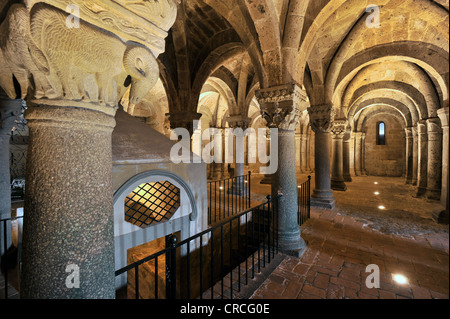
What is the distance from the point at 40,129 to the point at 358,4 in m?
6.09

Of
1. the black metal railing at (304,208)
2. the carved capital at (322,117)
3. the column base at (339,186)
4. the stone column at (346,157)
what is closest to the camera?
the black metal railing at (304,208)

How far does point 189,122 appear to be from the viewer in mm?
7051

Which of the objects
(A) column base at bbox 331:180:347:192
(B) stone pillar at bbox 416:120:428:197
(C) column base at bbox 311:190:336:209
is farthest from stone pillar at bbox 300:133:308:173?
(C) column base at bbox 311:190:336:209

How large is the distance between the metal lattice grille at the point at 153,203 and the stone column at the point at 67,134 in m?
2.19

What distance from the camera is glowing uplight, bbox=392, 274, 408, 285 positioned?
2672 mm

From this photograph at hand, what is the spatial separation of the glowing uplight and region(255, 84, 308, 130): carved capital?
2.69 metres

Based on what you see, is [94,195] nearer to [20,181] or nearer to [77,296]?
[77,296]

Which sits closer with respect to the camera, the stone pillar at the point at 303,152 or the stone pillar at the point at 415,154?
the stone pillar at the point at 415,154

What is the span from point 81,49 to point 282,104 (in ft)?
Result: 10.9

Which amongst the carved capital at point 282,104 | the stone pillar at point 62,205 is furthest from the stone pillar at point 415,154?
the stone pillar at point 62,205

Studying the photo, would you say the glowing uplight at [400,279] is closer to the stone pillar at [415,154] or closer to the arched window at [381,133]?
the stone pillar at [415,154]

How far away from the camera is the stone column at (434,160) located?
608 cm

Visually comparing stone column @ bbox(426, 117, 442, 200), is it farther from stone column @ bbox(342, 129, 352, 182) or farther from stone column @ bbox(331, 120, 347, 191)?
stone column @ bbox(342, 129, 352, 182)
